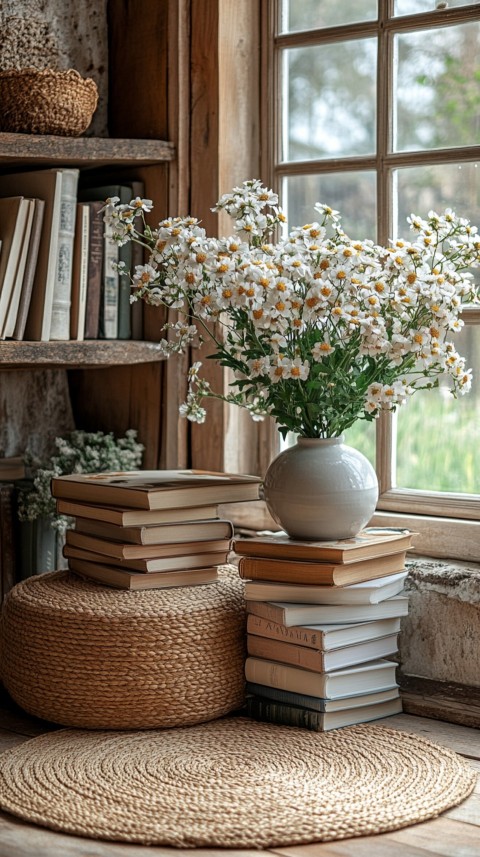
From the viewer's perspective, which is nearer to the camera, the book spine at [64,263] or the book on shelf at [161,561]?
the book on shelf at [161,561]

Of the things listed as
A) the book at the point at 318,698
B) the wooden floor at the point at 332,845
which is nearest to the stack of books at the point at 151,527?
the book at the point at 318,698

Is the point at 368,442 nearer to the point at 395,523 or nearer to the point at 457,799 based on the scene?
the point at 395,523

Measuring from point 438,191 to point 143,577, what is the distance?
38.2 inches

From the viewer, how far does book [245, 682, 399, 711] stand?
182 centimetres

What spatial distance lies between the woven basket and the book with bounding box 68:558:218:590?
88 centimetres

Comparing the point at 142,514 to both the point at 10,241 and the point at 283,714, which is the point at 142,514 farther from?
the point at 10,241

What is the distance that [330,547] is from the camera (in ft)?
5.90

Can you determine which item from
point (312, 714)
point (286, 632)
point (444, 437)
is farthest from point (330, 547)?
point (444, 437)

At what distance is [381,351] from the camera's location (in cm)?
173

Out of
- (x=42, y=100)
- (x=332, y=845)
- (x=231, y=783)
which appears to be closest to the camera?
(x=332, y=845)

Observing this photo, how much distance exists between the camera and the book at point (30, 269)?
219cm

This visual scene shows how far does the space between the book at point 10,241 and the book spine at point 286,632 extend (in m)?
0.79

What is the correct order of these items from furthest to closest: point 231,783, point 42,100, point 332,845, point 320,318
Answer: point 42,100
point 320,318
point 231,783
point 332,845

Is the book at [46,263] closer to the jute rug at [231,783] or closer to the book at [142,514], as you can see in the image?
the book at [142,514]
